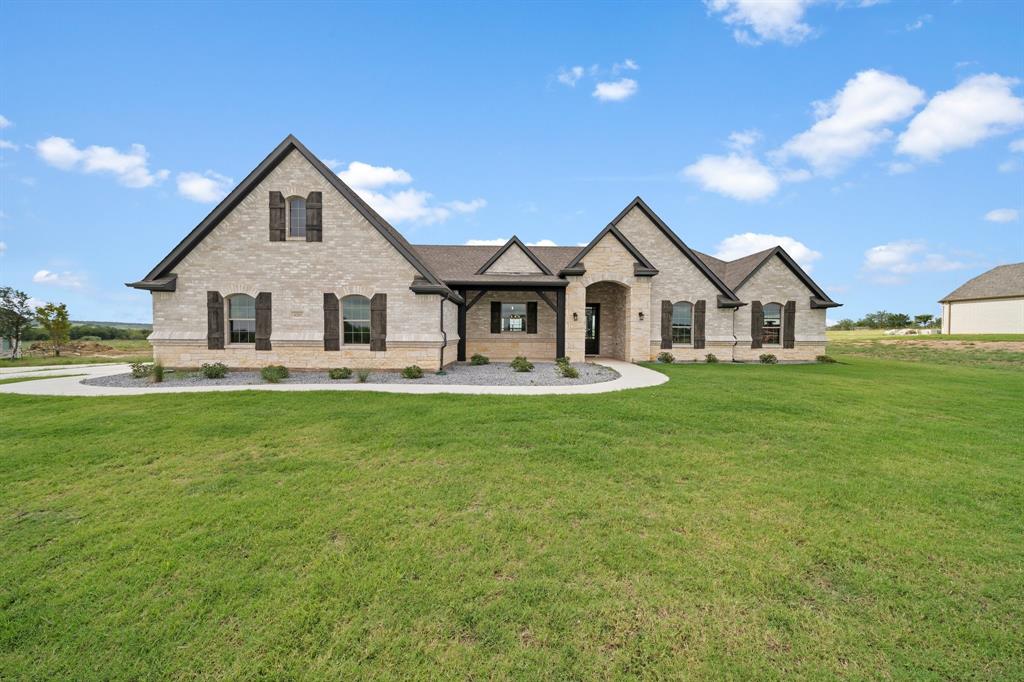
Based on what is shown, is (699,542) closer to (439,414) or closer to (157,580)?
(157,580)

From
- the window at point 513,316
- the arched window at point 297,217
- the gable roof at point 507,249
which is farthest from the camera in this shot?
the window at point 513,316

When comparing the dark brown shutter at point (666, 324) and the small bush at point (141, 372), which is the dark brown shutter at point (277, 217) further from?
the dark brown shutter at point (666, 324)

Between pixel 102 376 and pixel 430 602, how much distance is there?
16823 mm

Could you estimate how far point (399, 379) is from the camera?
44.9 feet

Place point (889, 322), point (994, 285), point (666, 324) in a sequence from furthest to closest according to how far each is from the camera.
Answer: point (889, 322) < point (994, 285) < point (666, 324)

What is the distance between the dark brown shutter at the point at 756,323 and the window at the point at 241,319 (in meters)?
22.2

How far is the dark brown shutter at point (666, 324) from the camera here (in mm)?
20516

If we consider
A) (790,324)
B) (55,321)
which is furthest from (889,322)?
(55,321)

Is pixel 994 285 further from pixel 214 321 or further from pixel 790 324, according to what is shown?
pixel 214 321

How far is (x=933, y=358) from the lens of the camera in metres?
24.9

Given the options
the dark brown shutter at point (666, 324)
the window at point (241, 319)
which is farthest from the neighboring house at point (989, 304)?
the window at point (241, 319)

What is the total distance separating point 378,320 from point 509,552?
1262cm

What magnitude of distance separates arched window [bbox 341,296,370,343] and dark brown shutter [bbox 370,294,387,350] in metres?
0.30

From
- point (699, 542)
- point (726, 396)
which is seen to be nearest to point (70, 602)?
point (699, 542)
